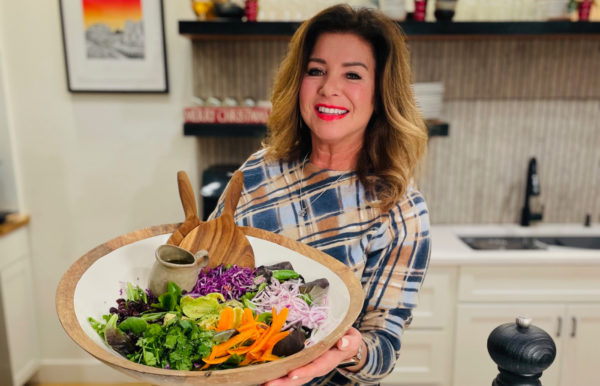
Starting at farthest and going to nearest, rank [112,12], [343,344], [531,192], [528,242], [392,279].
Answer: [531,192]
[528,242]
[112,12]
[392,279]
[343,344]

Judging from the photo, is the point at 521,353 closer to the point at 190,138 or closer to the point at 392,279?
the point at 392,279

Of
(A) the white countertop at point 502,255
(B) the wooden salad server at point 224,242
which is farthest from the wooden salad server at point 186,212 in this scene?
(A) the white countertop at point 502,255

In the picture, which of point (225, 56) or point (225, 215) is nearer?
point (225, 215)

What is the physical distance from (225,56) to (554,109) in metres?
1.80

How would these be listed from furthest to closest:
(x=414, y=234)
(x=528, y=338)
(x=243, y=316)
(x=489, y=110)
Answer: (x=489, y=110), (x=414, y=234), (x=243, y=316), (x=528, y=338)

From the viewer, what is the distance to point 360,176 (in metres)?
1.24

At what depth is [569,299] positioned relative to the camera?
7.51 feet

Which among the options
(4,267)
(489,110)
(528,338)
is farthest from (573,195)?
(4,267)

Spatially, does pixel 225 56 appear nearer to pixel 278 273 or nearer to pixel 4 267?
pixel 4 267

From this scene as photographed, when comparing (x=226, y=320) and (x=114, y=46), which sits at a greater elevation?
(x=114, y=46)

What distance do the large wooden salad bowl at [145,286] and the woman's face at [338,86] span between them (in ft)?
0.99

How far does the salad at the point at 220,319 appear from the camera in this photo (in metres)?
0.76

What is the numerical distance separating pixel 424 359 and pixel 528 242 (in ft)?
2.71

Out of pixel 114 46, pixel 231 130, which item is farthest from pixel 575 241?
A: pixel 114 46
